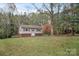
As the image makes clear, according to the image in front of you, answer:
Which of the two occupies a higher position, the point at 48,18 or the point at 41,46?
the point at 48,18

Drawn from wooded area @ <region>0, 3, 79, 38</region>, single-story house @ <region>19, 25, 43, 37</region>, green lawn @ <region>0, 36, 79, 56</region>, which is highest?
wooded area @ <region>0, 3, 79, 38</region>

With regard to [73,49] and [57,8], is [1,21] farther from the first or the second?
[73,49]

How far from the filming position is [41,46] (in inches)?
78.3

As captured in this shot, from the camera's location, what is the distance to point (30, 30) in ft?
6.52

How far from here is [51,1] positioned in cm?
199

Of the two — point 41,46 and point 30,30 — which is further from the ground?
point 30,30

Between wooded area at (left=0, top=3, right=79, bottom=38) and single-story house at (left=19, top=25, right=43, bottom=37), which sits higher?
wooded area at (left=0, top=3, right=79, bottom=38)

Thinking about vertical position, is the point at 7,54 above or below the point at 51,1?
below

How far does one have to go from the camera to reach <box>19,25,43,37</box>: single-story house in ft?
6.50

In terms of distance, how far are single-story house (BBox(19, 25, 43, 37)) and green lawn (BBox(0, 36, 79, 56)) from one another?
0.03 m

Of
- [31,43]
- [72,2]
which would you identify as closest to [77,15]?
[72,2]

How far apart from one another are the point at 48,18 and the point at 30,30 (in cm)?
15

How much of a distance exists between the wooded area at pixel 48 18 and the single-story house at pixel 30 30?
1.0 inches

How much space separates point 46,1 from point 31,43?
0.98ft
